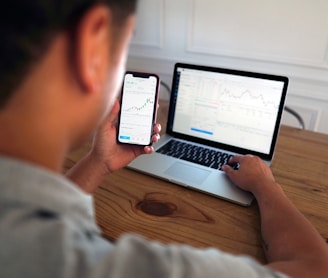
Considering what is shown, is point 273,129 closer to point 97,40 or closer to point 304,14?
point 97,40

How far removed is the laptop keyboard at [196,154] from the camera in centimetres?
86

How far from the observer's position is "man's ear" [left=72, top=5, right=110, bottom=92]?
0.31 m

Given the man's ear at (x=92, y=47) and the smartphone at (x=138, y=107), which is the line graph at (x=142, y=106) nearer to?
the smartphone at (x=138, y=107)

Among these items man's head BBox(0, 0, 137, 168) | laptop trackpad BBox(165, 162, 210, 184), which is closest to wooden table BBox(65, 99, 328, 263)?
laptop trackpad BBox(165, 162, 210, 184)

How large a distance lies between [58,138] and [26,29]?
123mm

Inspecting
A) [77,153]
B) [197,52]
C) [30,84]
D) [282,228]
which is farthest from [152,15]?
[30,84]

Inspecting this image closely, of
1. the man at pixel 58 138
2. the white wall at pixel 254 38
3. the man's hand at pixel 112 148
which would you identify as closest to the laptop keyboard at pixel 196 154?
the man's hand at pixel 112 148

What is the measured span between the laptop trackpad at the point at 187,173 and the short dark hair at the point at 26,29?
1.70 feet

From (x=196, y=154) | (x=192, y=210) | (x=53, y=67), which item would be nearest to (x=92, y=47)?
(x=53, y=67)

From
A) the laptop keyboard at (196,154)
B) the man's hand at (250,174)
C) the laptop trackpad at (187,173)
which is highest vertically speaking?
the man's hand at (250,174)

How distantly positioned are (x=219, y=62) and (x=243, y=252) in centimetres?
122

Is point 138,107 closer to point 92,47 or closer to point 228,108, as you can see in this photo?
point 228,108

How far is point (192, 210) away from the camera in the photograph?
2.20 ft

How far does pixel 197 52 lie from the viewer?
1.66m
